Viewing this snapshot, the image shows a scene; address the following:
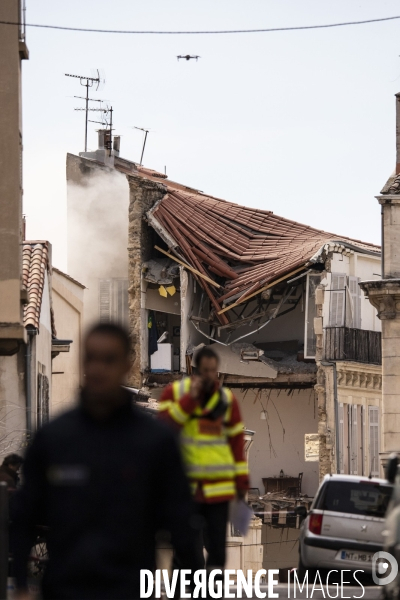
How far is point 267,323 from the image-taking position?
45.8m

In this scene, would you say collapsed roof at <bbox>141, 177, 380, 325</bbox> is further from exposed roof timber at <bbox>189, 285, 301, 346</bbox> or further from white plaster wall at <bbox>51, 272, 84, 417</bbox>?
white plaster wall at <bbox>51, 272, 84, 417</bbox>

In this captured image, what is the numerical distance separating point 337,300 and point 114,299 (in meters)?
8.68

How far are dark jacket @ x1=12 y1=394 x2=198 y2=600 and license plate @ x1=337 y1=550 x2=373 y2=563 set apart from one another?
36.5 ft

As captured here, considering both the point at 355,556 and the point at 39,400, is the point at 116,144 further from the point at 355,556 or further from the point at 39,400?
the point at 355,556

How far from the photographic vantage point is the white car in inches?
629

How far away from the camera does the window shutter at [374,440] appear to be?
148 ft

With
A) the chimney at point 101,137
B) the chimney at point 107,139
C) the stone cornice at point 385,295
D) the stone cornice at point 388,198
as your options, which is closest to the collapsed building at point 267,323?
the chimney at point 107,139

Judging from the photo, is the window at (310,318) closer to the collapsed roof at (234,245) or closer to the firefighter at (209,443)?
the collapsed roof at (234,245)

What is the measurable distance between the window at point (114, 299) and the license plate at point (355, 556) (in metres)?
32.6

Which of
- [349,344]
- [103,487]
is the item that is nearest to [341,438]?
[349,344]

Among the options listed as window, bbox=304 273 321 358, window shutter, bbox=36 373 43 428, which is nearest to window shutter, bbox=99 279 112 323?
window, bbox=304 273 321 358

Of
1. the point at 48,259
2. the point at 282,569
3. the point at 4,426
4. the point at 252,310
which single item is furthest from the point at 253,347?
the point at 4,426

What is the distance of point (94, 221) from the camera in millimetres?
50969

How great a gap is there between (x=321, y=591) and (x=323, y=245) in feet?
100
